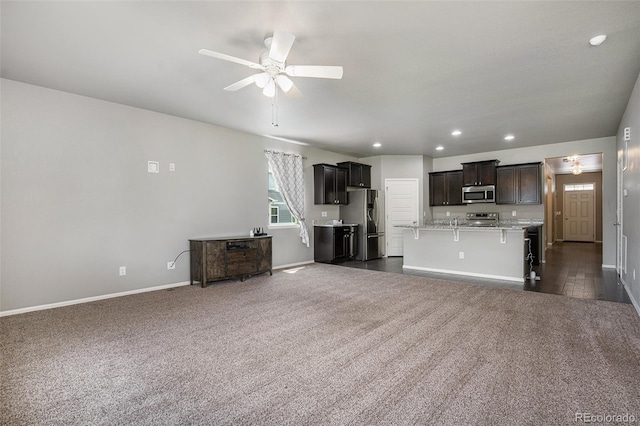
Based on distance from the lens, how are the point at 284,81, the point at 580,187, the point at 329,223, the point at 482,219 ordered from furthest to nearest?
the point at 580,187 < the point at 482,219 < the point at 329,223 < the point at 284,81

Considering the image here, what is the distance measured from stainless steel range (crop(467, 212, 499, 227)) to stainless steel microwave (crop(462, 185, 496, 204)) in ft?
1.31

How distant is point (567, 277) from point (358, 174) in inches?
185

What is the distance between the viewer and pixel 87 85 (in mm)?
3818

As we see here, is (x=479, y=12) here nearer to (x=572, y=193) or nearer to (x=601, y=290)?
(x=601, y=290)

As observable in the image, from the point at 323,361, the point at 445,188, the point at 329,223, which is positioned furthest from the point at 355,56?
the point at 445,188

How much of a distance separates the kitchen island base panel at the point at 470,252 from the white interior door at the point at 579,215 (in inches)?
355

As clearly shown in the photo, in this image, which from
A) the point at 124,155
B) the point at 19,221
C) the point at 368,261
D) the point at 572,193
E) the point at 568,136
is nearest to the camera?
the point at 19,221

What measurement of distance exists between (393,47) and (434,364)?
2702 mm

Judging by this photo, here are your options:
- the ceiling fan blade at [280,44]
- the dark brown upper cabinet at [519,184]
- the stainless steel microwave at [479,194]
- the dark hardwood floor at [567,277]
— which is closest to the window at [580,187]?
the dark hardwood floor at [567,277]

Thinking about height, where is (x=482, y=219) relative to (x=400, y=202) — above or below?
below

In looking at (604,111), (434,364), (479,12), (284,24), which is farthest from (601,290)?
(284,24)

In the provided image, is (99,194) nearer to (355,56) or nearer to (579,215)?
(355,56)

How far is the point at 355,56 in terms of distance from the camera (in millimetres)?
3104

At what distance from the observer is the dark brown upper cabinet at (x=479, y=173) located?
7.65 metres
